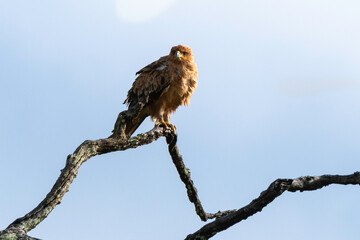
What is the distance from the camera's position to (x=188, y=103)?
8.74m

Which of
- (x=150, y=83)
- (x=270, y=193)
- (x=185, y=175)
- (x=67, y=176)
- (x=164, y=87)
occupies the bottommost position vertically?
(x=270, y=193)

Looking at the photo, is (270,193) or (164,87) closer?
(270,193)

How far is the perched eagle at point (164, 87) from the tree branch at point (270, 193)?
3296 millimetres

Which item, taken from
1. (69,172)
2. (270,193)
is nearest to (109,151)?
(69,172)

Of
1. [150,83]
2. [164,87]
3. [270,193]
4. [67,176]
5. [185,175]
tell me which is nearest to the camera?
[67,176]

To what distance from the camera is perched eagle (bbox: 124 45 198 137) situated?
27.6 ft

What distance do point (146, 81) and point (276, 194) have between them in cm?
417

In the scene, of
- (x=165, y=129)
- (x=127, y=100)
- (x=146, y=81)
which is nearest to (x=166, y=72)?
(x=146, y=81)

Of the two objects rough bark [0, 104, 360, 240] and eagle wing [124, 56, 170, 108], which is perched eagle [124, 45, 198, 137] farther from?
rough bark [0, 104, 360, 240]

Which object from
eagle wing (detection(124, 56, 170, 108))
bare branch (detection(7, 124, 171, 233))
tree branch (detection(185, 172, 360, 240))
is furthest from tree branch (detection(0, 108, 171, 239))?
eagle wing (detection(124, 56, 170, 108))

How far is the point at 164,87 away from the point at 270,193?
381 centimetres

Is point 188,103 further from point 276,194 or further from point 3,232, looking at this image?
point 3,232

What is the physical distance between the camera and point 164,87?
27.6 feet

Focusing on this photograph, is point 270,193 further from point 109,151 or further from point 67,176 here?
point 67,176
